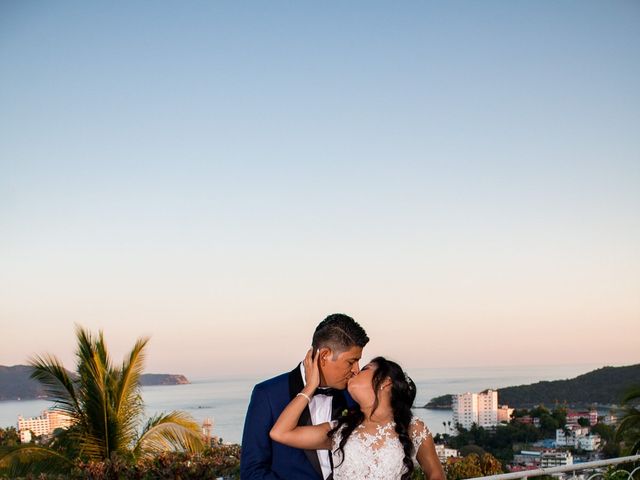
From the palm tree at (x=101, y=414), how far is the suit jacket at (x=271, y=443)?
6.13 metres

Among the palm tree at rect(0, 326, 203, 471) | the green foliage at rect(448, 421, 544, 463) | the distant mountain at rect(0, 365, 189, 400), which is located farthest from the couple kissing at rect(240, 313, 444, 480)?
the distant mountain at rect(0, 365, 189, 400)

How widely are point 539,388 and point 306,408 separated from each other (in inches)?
940

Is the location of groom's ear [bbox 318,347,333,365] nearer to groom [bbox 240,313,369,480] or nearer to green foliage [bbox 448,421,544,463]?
groom [bbox 240,313,369,480]

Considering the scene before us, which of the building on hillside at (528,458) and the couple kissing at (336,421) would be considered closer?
the couple kissing at (336,421)

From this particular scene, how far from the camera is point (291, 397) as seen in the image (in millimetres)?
1957

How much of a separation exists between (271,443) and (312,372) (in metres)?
0.24

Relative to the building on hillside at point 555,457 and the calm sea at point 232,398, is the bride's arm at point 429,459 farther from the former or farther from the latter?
the building on hillside at point 555,457

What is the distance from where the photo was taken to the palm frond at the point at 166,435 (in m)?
8.16

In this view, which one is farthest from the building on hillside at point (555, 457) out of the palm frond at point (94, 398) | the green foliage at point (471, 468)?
the palm frond at point (94, 398)

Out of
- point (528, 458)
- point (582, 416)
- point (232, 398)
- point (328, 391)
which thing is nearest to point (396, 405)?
point (328, 391)

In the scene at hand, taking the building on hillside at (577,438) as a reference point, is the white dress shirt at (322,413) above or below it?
above

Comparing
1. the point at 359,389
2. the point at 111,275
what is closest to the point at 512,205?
the point at 111,275

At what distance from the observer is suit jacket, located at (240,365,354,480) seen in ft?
6.31

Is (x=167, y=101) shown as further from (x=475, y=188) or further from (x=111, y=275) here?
(x=111, y=275)
